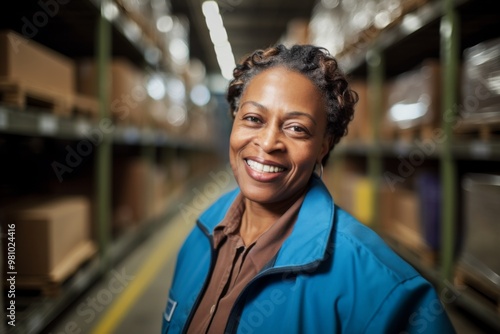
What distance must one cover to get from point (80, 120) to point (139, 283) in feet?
5.48

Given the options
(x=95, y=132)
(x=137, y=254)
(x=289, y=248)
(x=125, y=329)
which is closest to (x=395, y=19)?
(x=95, y=132)

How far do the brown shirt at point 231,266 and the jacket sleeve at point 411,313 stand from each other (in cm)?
42

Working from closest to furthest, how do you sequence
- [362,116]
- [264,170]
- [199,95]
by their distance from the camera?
1. [264,170]
2. [362,116]
3. [199,95]

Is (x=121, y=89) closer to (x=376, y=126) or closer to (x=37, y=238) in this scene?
(x=37, y=238)

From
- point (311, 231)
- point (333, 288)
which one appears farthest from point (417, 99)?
point (333, 288)

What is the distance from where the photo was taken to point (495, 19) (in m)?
3.36

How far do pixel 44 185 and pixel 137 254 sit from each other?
1.48 m

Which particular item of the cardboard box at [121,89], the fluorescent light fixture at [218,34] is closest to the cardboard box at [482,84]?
the cardboard box at [121,89]

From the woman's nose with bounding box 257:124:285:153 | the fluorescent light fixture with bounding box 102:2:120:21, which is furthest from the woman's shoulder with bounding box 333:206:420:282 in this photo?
the fluorescent light fixture with bounding box 102:2:120:21

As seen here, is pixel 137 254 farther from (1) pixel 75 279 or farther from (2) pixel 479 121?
(2) pixel 479 121

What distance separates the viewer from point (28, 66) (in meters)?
2.55

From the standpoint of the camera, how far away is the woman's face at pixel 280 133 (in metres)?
1.44

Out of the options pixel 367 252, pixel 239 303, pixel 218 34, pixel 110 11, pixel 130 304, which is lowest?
pixel 130 304

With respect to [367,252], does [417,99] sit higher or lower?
higher
